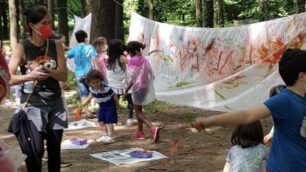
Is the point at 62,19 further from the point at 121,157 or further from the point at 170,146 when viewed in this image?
the point at 121,157

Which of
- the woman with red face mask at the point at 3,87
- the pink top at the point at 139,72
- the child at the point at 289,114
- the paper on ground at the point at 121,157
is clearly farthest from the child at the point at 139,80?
the woman with red face mask at the point at 3,87

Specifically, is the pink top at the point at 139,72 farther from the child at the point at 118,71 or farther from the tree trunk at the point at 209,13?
the tree trunk at the point at 209,13

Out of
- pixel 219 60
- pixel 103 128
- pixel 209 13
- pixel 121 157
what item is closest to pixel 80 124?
pixel 103 128

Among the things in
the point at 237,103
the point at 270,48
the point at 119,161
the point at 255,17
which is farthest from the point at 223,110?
the point at 255,17

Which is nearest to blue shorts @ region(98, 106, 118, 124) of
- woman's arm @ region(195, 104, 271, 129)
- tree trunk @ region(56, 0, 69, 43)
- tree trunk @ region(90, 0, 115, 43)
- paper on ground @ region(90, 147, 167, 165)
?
paper on ground @ region(90, 147, 167, 165)

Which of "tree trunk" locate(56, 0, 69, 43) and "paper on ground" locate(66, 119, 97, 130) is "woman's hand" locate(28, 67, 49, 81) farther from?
"tree trunk" locate(56, 0, 69, 43)

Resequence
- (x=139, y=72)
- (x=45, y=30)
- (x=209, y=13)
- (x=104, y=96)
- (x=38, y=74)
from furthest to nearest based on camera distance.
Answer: (x=209, y=13) < (x=139, y=72) < (x=104, y=96) < (x=45, y=30) < (x=38, y=74)

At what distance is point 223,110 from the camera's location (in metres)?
8.58

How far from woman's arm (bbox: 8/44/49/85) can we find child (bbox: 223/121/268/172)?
1.57m

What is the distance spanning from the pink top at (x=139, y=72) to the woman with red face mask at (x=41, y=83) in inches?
125

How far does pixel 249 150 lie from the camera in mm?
3582

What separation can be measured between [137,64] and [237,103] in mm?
1995

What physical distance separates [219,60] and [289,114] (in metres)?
5.99

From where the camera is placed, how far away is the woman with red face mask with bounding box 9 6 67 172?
3977 mm
